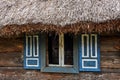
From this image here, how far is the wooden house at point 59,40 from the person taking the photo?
237 inches

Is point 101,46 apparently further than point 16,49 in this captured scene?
No

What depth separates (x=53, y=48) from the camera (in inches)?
270

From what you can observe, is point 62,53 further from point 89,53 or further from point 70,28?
point 70,28

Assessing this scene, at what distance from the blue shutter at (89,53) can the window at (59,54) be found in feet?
0.62

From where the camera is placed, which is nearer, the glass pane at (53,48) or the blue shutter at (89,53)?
the blue shutter at (89,53)

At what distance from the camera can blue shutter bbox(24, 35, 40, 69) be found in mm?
6793

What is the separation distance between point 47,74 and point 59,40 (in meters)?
0.75

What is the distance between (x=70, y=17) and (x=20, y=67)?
1717 mm

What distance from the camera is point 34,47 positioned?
22.4ft

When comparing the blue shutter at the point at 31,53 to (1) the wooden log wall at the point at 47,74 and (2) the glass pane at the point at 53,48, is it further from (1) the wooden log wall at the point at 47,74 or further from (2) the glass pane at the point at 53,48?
(2) the glass pane at the point at 53,48

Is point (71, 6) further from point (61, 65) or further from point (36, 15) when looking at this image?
point (61, 65)

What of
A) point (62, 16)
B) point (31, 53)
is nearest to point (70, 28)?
point (62, 16)

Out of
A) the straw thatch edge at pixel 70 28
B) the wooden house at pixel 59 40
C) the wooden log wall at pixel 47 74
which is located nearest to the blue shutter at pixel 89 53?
the wooden house at pixel 59 40

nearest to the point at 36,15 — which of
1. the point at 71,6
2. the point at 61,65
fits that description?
the point at 71,6
